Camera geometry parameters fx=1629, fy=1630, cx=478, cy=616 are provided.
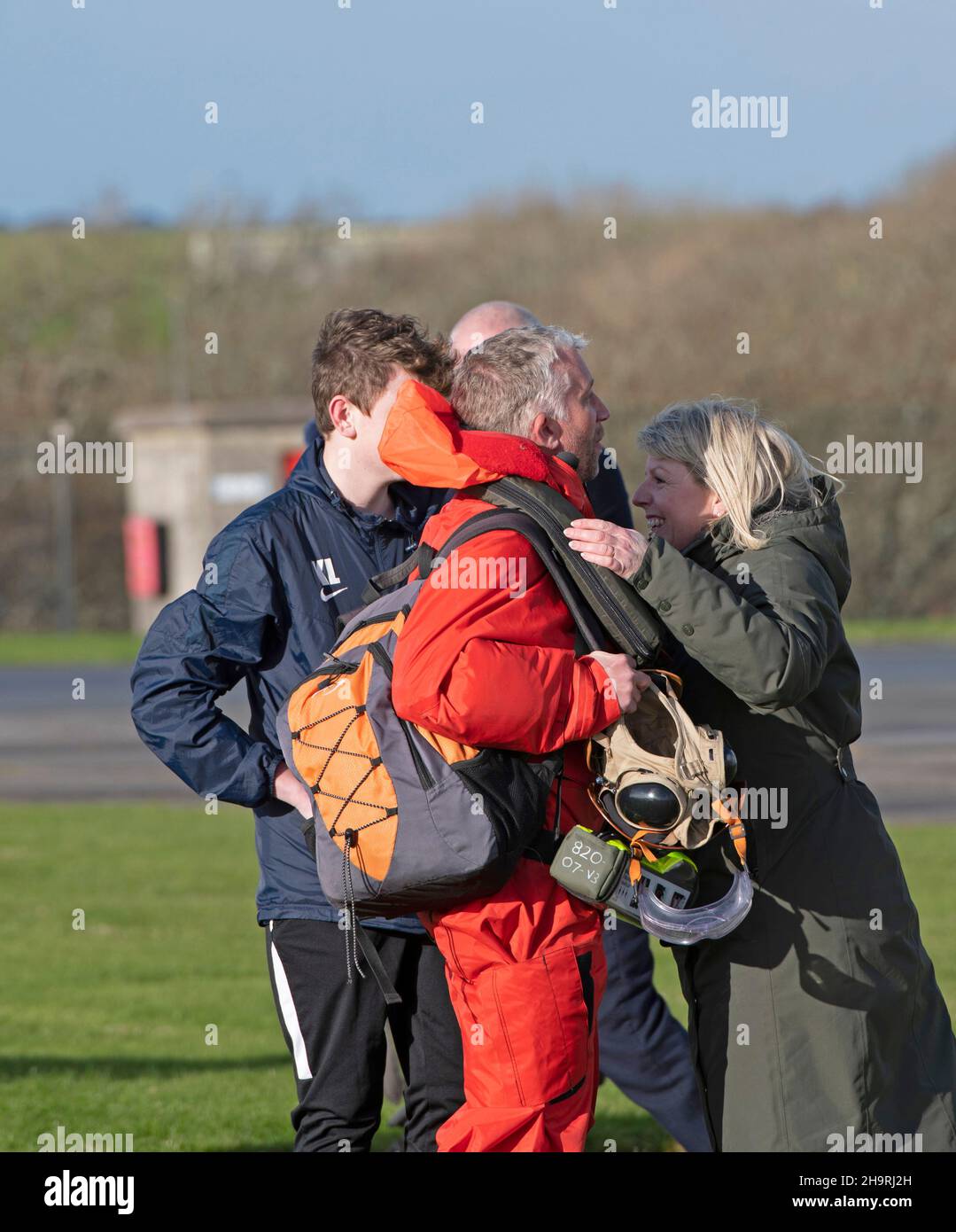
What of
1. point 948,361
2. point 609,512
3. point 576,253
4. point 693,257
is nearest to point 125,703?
point 609,512

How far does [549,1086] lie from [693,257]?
31945mm

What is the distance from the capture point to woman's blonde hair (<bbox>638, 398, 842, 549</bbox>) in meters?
3.23

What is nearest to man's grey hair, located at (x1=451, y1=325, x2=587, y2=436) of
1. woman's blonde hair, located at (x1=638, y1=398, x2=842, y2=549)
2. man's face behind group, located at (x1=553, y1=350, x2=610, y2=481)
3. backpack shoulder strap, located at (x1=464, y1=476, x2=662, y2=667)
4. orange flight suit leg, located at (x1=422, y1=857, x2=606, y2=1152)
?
man's face behind group, located at (x1=553, y1=350, x2=610, y2=481)

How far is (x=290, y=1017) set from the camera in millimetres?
3627

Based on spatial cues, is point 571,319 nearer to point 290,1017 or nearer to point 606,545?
point 290,1017

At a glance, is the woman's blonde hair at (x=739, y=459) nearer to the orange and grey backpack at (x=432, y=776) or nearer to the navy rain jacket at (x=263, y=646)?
the orange and grey backpack at (x=432, y=776)

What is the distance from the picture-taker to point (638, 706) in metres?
3.03

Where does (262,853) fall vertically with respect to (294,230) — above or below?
below

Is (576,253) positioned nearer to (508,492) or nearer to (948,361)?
(948,361)

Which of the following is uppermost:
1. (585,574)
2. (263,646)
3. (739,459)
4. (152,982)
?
(739,459)

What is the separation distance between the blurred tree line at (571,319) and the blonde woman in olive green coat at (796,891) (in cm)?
1904

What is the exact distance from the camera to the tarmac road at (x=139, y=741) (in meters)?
11.6

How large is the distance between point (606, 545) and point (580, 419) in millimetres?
320

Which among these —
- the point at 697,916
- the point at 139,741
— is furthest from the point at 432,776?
the point at 139,741
